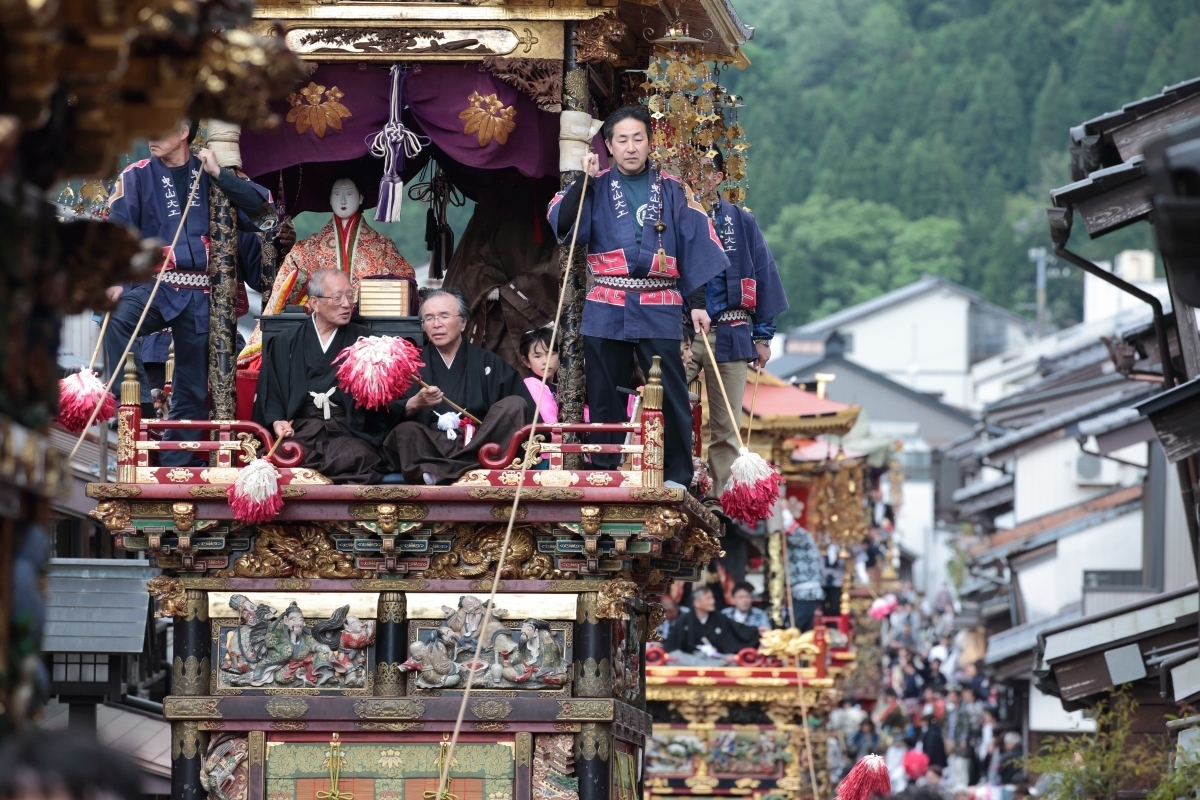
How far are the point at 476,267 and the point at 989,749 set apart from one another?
26.7 meters

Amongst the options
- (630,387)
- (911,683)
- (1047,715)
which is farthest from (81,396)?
(911,683)

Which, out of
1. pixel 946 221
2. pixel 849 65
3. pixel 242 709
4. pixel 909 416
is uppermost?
pixel 849 65

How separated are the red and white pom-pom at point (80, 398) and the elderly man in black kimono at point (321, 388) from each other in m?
1.24

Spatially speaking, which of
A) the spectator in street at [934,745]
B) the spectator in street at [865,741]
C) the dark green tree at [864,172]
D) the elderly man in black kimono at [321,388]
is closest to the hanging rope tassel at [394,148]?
the elderly man in black kimono at [321,388]

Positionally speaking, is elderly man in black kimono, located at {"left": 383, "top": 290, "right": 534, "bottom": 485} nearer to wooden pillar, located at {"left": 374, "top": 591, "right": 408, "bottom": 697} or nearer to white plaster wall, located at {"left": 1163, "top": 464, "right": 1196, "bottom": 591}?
wooden pillar, located at {"left": 374, "top": 591, "right": 408, "bottom": 697}

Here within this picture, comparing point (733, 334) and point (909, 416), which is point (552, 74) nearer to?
point (733, 334)

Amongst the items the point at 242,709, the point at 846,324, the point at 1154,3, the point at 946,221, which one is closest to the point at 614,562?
the point at 242,709

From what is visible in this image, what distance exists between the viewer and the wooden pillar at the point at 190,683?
17156 mm

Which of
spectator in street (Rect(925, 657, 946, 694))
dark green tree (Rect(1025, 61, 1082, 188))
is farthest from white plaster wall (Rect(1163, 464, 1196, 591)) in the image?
A: dark green tree (Rect(1025, 61, 1082, 188))

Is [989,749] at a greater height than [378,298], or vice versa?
[378,298]

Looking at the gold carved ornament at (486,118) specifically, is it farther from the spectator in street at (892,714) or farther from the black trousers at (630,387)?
the spectator in street at (892,714)

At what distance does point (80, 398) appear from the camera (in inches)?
680

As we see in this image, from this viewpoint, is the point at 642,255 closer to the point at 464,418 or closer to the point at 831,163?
the point at 464,418

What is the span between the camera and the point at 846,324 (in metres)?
110
